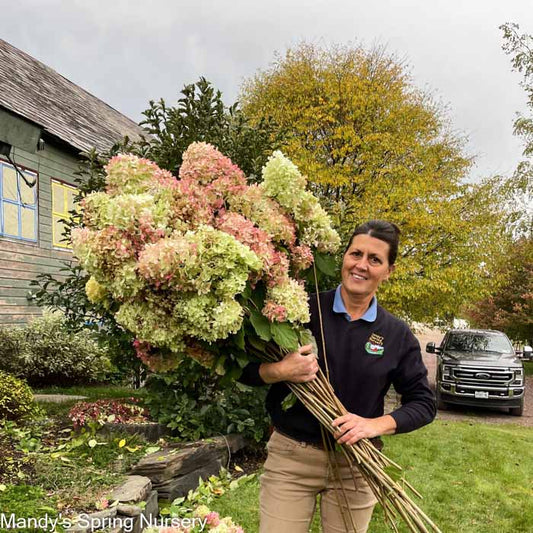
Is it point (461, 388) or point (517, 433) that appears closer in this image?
point (517, 433)

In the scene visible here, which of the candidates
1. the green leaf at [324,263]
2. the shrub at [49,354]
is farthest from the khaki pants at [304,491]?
the shrub at [49,354]

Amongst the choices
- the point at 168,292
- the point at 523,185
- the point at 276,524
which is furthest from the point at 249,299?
the point at 523,185

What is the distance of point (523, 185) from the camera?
17.2 m

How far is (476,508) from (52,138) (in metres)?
9.77

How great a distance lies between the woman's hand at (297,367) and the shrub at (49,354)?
711cm

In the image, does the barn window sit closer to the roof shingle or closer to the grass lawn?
the roof shingle

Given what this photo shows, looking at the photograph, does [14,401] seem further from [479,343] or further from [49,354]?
[479,343]

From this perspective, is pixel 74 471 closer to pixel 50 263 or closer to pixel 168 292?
pixel 168 292

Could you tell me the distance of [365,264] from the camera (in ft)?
7.40

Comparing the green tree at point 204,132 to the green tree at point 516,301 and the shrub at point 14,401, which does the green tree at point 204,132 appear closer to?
the shrub at point 14,401

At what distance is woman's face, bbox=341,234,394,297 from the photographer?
2.25m

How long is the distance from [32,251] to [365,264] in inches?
365

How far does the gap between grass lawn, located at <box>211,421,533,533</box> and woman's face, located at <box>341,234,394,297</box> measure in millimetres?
2554

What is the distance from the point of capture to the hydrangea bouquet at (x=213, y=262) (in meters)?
1.72
